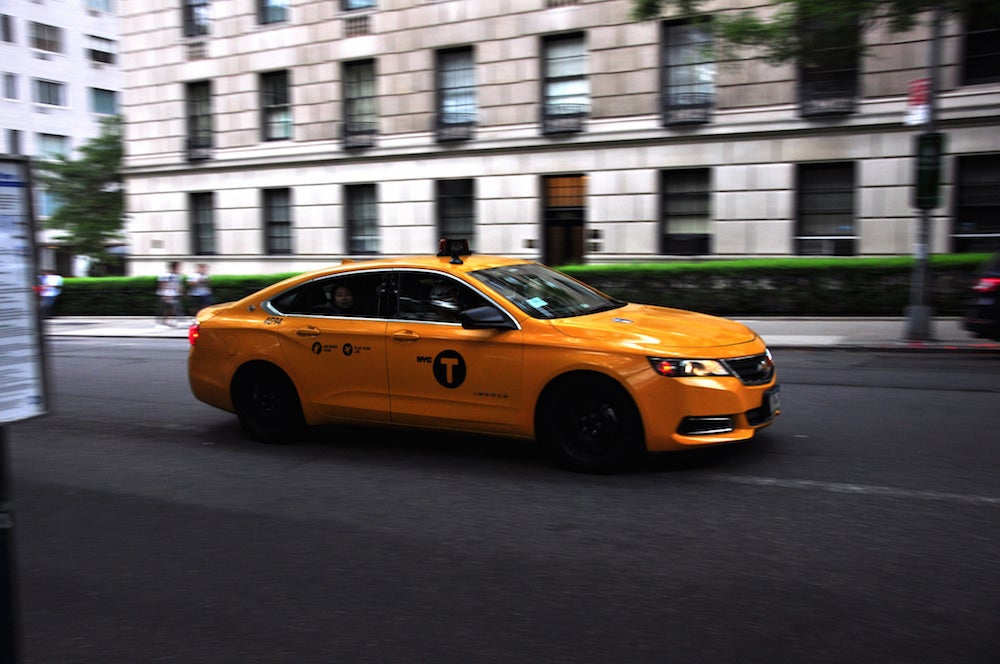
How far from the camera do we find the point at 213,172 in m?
28.9

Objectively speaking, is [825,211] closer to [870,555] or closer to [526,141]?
[526,141]

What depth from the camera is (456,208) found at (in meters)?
24.7

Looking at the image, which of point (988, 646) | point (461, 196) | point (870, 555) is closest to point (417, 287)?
point (870, 555)

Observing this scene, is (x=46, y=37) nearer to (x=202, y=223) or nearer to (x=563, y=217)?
(x=202, y=223)

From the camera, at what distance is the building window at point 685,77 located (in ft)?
68.4

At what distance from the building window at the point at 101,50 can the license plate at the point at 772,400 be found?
6576cm

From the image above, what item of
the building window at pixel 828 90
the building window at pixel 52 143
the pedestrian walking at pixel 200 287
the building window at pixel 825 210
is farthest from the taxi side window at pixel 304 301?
the building window at pixel 52 143

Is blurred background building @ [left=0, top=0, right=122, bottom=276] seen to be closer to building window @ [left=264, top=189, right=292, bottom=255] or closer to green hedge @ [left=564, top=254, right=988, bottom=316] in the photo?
building window @ [left=264, top=189, right=292, bottom=255]

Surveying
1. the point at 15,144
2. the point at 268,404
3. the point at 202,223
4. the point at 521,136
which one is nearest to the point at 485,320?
the point at 268,404

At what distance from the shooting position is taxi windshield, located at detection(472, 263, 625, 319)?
21.7ft

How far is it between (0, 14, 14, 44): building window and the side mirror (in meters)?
59.7

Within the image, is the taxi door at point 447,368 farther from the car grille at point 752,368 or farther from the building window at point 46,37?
the building window at point 46,37

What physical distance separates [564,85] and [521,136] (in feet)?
5.84

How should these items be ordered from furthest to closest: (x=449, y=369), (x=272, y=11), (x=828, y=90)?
(x=272, y=11), (x=828, y=90), (x=449, y=369)
